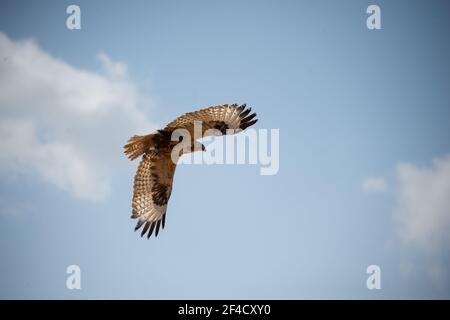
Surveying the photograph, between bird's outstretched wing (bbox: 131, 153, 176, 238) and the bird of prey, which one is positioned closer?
the bird of prey

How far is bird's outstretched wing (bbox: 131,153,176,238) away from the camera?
1004 centimetres

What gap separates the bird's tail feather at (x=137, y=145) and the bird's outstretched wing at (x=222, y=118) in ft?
2.35

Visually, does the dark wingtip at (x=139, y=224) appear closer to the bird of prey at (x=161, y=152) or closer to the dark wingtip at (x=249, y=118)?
the bird of prey at (x=161, y=152)

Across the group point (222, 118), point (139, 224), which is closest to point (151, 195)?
point (139, 224)

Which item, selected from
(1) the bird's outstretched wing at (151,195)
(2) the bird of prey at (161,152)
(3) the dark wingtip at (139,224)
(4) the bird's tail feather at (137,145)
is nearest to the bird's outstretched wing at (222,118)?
(2) the bird of prey at (161,152)

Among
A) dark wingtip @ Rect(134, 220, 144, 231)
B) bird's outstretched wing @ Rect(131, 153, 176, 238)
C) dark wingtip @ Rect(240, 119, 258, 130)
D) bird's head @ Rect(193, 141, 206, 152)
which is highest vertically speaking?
dark wingtip @ Rect(240, 119, 258, 130)

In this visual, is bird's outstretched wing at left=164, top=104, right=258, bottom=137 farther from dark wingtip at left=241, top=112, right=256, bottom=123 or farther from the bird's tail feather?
the bird's tail feather

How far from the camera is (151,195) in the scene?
1029 centimetres

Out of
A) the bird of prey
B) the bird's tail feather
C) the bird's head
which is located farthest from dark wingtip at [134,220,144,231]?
the bird's head
